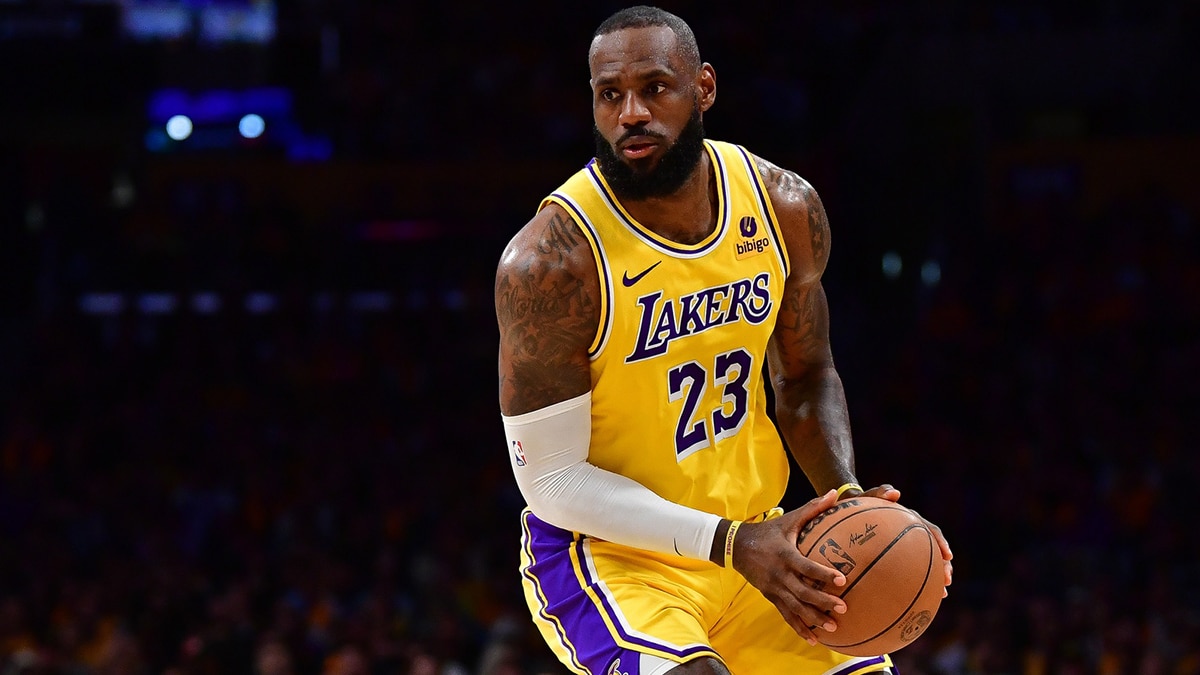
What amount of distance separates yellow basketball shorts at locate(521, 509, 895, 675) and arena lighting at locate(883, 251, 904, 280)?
10.9m

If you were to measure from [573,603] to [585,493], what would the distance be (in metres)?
0.32

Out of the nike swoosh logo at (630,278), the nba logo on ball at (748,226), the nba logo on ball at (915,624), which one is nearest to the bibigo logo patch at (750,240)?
the nba logo on ball at (748,226)

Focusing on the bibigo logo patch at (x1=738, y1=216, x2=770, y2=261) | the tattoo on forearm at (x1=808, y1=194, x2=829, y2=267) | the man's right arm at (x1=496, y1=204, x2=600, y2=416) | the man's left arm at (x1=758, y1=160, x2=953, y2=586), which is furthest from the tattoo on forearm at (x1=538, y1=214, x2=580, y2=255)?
the tattoo on forearm at (x1=808, y1=194, x2=829, y2=267)

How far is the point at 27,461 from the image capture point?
496 inches

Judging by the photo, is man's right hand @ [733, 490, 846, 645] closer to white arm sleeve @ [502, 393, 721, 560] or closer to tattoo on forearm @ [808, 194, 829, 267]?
white arm sleeve @ [502, 393, 721, 560]

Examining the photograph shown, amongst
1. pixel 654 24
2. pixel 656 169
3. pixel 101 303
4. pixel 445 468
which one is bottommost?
pixel 445 468

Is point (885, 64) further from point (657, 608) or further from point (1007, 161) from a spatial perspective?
point (657, 608)

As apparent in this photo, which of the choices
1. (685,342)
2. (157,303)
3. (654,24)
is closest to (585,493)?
(685,342)

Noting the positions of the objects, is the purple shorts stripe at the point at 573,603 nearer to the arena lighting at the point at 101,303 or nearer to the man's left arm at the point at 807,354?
the man's left arm at the point at 807,354

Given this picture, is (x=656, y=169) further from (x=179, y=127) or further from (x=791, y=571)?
(x=179, y=127)

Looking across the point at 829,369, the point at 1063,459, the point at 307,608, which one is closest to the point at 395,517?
the point at 307,608

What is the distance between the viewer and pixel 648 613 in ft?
12.5

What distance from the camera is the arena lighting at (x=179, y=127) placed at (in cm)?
1641

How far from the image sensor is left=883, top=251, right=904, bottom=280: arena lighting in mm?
14570
